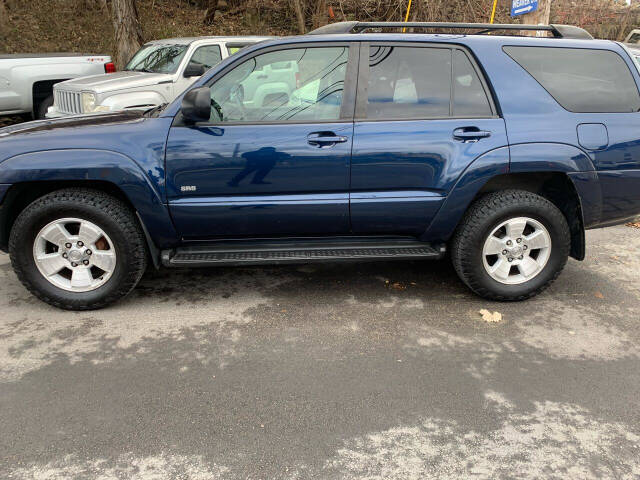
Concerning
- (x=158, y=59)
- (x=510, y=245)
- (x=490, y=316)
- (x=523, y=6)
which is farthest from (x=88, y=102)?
(x=523, y=6)

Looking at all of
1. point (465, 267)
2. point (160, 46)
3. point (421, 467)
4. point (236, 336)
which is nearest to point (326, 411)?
point (421, 467)

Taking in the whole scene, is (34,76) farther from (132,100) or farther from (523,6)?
(523,6)

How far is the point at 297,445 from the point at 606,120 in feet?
10.0

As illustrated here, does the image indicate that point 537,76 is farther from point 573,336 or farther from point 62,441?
point 62,441

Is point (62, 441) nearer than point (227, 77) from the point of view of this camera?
Yes

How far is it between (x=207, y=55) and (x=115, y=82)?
145 centimetres

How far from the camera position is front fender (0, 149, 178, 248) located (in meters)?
3.63

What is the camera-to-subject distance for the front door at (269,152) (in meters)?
3.70

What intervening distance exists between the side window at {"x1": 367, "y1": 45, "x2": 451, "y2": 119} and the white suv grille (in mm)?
5284

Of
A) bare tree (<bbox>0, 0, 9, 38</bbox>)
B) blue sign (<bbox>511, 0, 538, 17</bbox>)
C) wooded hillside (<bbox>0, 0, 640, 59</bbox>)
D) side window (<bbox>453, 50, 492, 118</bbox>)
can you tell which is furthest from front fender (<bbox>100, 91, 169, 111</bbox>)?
bare tree (<bbox>0, 0, 9, 38</bbox>)

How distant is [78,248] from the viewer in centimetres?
383

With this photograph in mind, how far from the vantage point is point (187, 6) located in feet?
60.6

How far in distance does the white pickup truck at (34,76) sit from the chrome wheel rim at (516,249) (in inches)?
317

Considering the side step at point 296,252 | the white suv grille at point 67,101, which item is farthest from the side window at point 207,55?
the side step at point 296,252
